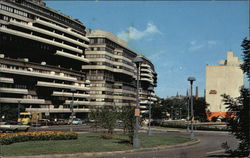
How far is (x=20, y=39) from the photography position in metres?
78.5

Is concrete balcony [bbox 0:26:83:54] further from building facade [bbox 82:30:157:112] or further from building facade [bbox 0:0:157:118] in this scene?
building facade [bbox 82:30:157:112]

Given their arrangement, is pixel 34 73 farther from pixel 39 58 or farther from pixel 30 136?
pixel 30 136

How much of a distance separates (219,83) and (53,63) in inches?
2454

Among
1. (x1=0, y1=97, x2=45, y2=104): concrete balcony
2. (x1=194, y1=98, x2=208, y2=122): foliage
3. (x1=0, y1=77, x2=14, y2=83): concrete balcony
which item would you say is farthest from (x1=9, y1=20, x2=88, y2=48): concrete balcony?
(x1=194, y1=98, x2=208, y2=122): foliage

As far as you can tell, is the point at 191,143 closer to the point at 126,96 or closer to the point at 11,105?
the point at 11,105

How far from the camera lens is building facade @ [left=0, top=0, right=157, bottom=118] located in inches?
2982

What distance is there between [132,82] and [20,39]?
6479cm

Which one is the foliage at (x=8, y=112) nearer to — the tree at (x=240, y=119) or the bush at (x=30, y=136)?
the bush at (x=30, y=136)

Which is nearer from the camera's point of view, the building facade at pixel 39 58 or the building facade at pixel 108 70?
the building facade at pixel 39 58

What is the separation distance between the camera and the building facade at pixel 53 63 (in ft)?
249

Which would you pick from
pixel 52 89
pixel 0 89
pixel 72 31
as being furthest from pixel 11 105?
pixel 72 31

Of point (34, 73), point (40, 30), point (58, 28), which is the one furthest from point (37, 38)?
point (58, 28)

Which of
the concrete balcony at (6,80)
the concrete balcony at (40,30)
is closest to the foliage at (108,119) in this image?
the concrete balcony at (6,80)

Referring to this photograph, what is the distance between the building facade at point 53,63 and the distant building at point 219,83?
100 ft
